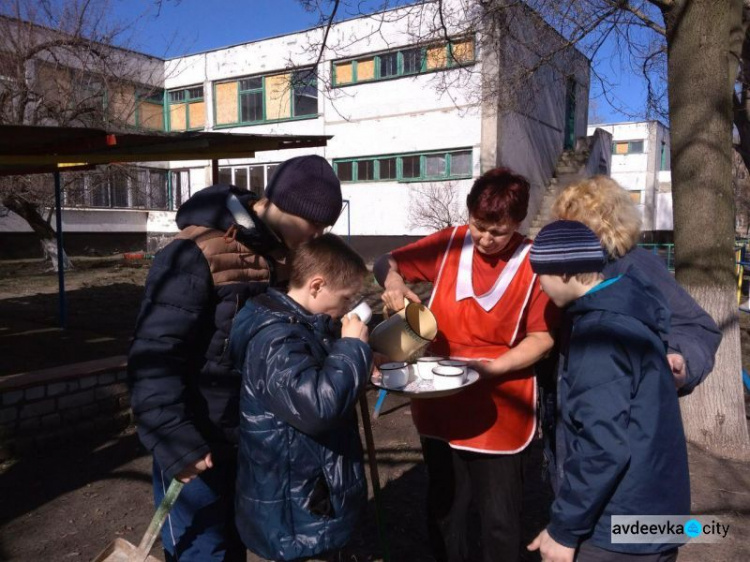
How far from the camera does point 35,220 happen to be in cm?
1283

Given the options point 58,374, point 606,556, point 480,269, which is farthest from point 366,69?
point 606,556

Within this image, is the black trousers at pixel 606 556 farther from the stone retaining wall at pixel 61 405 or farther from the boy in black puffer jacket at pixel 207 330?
the stone retaining wall at pixel 61 405

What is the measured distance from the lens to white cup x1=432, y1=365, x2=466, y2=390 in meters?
2.02

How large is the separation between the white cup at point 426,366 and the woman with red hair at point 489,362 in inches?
5.6

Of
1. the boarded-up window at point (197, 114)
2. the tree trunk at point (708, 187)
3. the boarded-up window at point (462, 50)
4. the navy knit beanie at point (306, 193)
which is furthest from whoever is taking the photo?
the boarded-up window at point (197, 114)

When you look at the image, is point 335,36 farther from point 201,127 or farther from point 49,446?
point 49,446

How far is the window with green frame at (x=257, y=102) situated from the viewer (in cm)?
1798

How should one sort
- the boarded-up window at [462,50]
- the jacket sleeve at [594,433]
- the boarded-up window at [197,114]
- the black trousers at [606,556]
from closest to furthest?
1. the jacket sleeve at [594,433]
2. the black trousers at [606,556]
3. the boarded-up window at [462,50]
4. the boarded-up window at [197,114]

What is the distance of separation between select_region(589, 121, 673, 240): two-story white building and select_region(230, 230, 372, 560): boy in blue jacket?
30.1 meters

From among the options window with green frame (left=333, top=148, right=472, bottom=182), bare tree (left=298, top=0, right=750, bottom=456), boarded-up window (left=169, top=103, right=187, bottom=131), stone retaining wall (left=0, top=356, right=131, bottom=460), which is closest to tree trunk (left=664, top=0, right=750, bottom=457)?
bare tree (left=298, top=0, right=750, bottom=456)

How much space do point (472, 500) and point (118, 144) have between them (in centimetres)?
352

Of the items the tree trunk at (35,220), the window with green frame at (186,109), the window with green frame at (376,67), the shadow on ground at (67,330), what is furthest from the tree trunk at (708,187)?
the window with green frame at (186,109)

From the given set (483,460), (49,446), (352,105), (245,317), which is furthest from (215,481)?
(352,105)

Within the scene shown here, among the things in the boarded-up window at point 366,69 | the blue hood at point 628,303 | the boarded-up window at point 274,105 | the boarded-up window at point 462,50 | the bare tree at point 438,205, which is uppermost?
the boarded-up window at point 366,69
